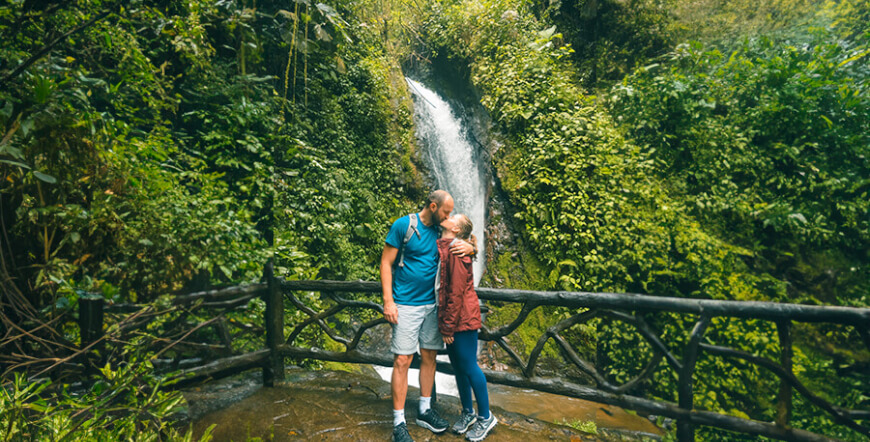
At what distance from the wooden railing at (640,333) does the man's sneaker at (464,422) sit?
0.42 meters

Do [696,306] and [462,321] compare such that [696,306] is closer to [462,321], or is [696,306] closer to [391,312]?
[462,321]

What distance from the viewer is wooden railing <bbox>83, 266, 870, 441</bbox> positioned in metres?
2.48

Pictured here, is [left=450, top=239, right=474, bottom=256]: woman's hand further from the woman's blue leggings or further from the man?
the woman's blue leggings

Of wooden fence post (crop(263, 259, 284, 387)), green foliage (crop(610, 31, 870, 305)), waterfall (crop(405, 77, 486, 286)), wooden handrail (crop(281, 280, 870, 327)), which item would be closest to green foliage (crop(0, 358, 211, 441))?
wooden fence post (crop(263, 259, 284, 387))

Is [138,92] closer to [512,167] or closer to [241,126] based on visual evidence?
[241,126]

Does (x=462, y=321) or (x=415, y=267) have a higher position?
(x=415, y=267)

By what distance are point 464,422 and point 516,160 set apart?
612 cm

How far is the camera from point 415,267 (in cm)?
298

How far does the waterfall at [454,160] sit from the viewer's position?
33.6 feet

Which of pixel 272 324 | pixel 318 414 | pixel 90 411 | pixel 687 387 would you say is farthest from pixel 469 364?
pixel 90 411

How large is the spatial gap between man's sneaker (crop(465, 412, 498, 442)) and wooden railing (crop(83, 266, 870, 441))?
446 millimetres

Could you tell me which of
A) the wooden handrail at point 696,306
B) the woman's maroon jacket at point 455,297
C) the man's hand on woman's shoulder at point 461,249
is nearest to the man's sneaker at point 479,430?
the woman's maroon jacket at point 455,297

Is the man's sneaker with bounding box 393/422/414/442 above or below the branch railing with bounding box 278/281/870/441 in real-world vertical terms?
below

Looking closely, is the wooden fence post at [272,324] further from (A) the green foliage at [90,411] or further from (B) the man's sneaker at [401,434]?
(B) the man's sneaker at [401,434]
